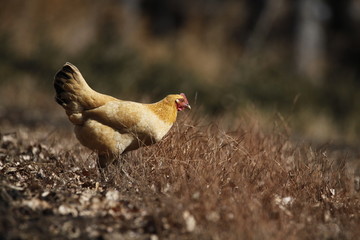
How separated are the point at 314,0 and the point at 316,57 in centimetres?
228

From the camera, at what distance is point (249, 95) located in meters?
13.2

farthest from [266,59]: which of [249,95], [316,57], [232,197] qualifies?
[232,197]

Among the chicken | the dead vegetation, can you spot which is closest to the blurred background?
the dead vegetation

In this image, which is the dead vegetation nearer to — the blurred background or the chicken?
the chicken

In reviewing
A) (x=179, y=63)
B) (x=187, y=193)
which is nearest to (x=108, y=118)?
(x=187, y=193)

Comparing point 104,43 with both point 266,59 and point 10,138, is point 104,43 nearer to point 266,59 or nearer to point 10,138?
point 266,59

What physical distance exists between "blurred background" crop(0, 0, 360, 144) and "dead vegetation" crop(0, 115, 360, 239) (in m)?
4.07

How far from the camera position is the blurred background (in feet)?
37.2

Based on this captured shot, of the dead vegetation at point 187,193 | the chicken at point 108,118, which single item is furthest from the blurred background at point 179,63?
the chicken at point 108,118

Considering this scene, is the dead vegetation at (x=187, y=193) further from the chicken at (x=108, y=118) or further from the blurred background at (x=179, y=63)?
the blurred background at (x=179, y=63)

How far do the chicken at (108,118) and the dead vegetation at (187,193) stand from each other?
0.25m

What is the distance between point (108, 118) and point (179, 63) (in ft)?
35.6

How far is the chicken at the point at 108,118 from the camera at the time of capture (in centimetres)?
401

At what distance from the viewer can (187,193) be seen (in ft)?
11.6
